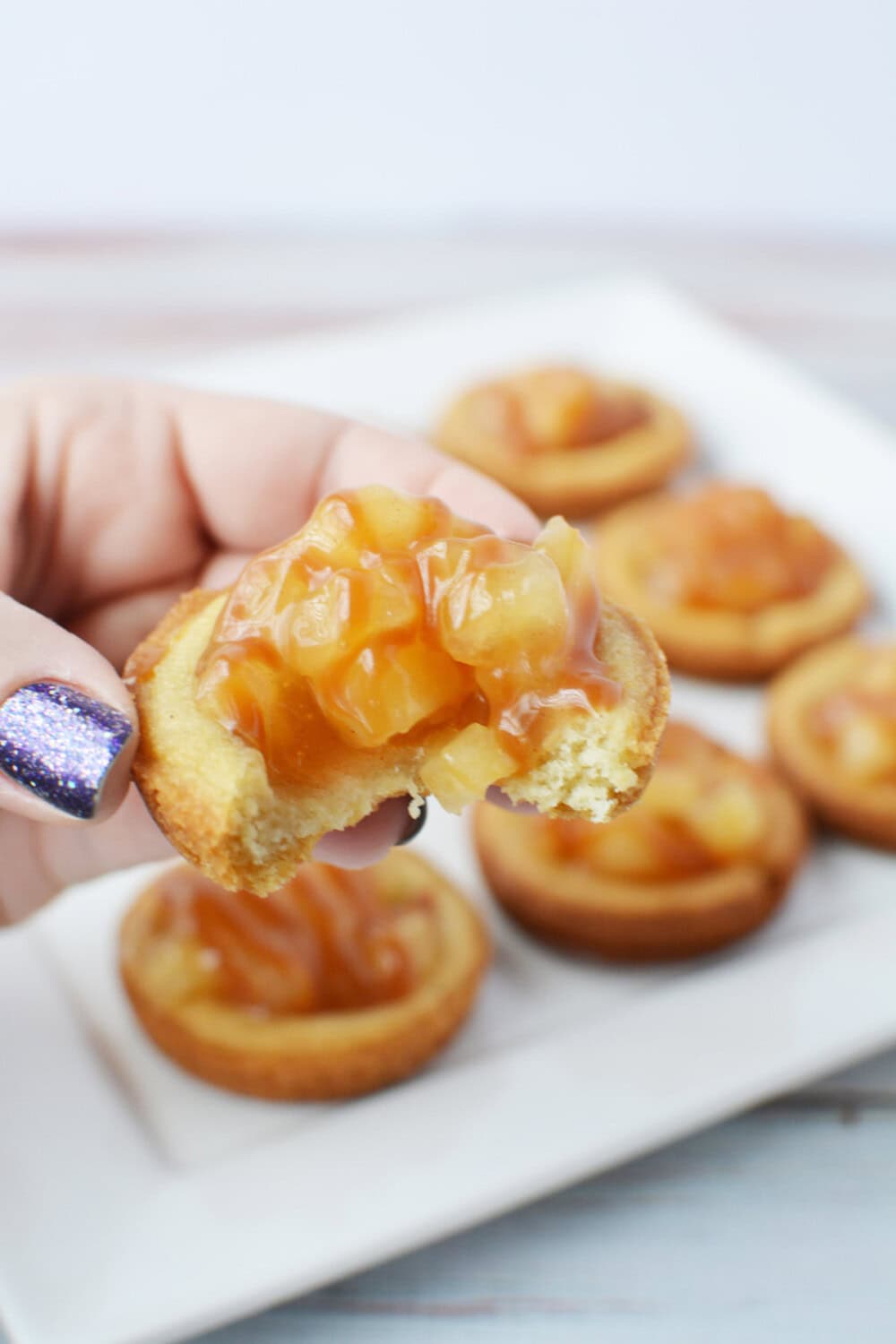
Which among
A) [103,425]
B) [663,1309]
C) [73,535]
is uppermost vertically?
[103,425]

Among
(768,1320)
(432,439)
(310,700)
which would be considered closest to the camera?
(310,700)

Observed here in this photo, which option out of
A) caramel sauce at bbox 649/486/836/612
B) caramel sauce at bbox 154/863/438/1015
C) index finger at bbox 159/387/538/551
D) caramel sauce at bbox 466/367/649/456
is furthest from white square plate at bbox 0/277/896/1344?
caramel sauce at bbox 466/367/649/456

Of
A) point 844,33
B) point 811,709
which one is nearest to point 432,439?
point 811,709

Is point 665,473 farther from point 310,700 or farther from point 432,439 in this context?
point 310,700

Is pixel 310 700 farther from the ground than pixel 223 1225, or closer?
farther from the ground

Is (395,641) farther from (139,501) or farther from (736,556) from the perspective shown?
(736,556)

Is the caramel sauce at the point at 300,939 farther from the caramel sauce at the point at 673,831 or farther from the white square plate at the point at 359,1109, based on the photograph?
the caramel sauce at the point at 673,831
